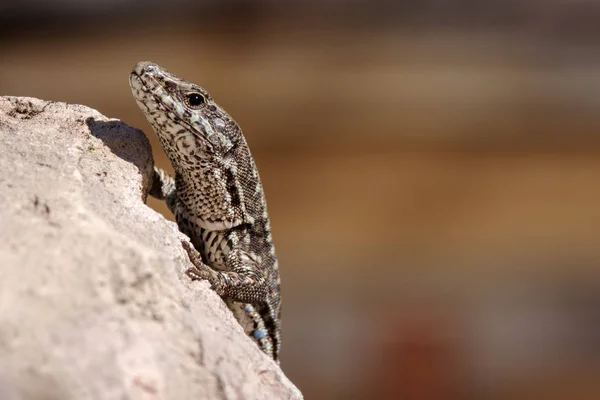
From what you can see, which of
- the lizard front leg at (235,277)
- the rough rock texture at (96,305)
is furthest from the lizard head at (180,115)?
the rough rock texture at (96,305)

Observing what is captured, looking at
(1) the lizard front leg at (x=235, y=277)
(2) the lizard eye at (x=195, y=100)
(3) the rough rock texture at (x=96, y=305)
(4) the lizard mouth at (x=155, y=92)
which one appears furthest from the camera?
(2) the lizard eye at (x=195, y=100)

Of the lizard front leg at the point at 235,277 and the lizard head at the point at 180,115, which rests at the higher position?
the lizard head at the point at 180,115

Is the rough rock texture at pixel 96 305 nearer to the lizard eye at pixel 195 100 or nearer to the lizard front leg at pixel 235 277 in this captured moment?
the lizard front leg at pixel 235 277

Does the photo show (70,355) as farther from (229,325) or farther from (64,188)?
(229,325)

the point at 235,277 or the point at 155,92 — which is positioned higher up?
the point at 155,92

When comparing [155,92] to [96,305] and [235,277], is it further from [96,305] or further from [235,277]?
[96,305]

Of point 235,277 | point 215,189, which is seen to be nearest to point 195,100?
point 215,189

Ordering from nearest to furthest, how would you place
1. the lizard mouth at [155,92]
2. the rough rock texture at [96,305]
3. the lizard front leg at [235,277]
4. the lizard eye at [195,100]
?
the rough rock texture at [96,305]
the lizard front leg at [235,277]
the lizard mouth at [155,92]
the lizard eye at [195,100]
